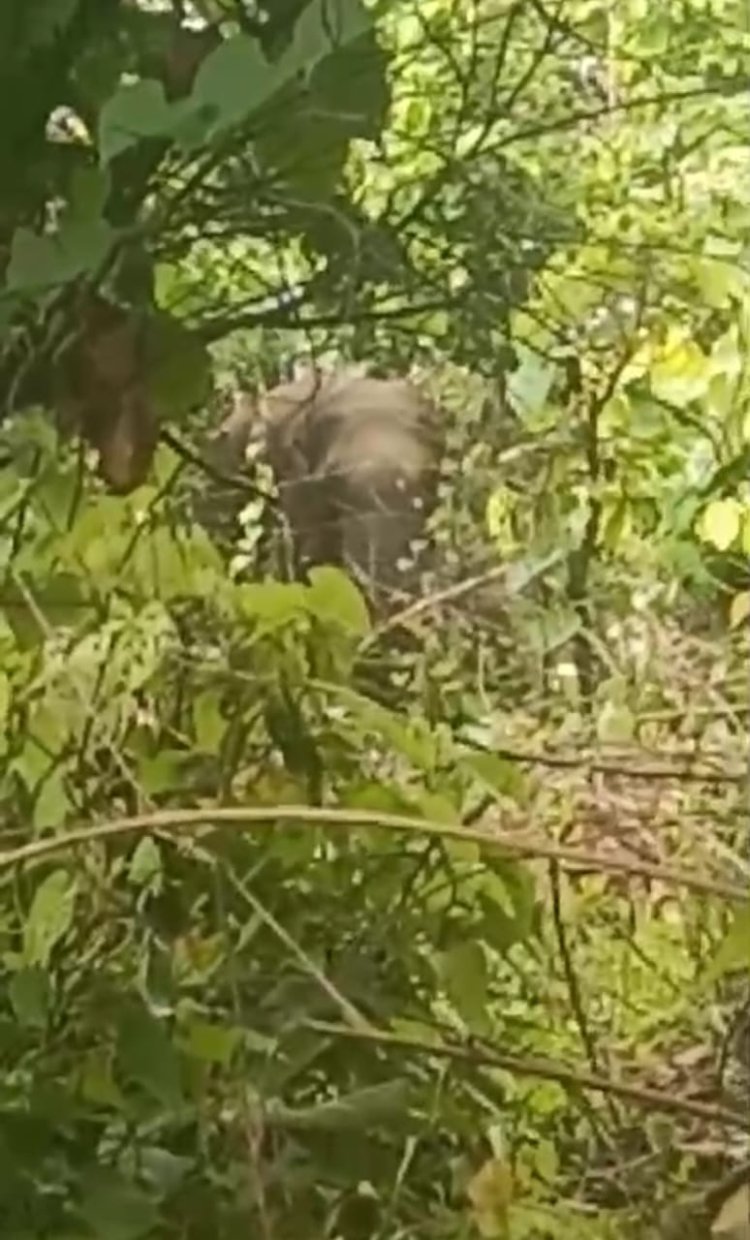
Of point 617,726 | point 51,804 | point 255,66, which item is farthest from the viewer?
point 617,726

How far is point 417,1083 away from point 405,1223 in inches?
1.4

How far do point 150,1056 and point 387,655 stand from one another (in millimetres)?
144

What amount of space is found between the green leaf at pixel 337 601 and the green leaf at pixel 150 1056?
116mm

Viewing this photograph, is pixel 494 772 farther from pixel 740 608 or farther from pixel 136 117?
pixel 136 117

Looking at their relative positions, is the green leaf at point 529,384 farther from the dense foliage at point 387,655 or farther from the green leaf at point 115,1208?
the green leaf at point 115,1208

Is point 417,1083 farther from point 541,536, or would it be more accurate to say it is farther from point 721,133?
point 721,133

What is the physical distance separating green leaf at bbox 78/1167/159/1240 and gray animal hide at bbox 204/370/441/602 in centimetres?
17

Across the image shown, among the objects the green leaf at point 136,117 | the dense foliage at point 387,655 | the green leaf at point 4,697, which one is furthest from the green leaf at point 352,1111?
the green leaf at point 136,117

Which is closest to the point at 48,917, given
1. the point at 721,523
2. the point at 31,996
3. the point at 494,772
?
the point at 31,996

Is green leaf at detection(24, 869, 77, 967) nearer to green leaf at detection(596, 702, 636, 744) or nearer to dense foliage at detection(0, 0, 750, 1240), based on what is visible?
dense foliage at detection(0, 0, 750, 1240)

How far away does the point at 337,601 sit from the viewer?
589mm

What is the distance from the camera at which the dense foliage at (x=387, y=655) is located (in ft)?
1.75

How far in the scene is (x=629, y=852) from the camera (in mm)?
624

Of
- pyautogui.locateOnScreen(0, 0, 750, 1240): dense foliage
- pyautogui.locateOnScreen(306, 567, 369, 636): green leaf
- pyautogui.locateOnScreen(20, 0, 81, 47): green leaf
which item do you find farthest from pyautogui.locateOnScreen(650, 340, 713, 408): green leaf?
pyautogui.locateOnScreen(20, 0, 81, 47): green leaf
